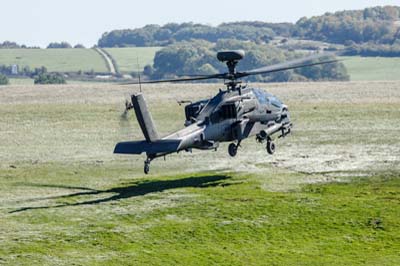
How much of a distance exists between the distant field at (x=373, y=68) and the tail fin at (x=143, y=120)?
90.6m

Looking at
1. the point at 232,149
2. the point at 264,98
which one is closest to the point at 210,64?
the point at 264,98

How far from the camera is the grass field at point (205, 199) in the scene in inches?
1313

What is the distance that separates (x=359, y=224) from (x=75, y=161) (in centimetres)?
2097

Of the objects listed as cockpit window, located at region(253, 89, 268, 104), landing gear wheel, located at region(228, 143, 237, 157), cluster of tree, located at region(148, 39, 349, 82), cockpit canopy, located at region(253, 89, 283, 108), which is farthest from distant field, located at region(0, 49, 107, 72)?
landing gear wheel, located at region(228, 143, 237, 157)

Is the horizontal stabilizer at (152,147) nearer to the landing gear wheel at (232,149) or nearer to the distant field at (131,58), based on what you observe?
the landing gear wheel at (232,149)

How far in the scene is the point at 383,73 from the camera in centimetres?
13275

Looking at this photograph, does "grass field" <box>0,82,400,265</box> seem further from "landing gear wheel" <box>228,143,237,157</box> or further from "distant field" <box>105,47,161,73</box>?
"distant field" <box>105,47,161,73</box>

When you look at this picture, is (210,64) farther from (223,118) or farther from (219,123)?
(219,123)

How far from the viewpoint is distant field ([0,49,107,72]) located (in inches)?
6344

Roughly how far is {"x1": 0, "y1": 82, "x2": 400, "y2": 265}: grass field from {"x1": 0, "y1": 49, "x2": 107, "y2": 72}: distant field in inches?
3737

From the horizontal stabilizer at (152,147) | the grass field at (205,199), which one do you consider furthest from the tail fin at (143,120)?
the grass field at (205,199)

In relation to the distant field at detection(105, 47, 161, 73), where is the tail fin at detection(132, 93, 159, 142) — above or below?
above

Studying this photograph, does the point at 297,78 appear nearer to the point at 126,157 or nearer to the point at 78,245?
the point at 126,157

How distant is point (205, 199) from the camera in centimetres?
3997
